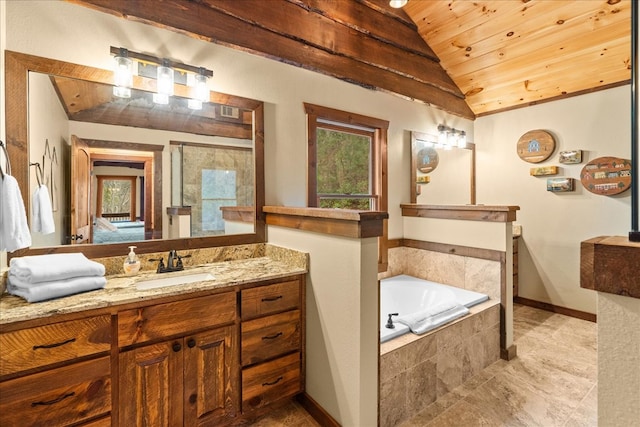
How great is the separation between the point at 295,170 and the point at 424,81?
6.36ft

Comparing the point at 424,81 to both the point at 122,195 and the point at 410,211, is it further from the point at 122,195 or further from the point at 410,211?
the point at 122,195

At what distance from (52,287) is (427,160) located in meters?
3.52

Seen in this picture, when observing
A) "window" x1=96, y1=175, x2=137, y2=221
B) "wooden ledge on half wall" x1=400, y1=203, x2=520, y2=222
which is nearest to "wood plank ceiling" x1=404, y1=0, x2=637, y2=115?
"wooden ledge on half wall" x1=400, y1=203, x2=520, y2=222

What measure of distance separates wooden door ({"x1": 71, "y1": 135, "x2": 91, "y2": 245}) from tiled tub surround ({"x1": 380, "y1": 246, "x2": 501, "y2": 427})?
190 cm

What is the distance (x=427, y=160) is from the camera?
370 centimetres

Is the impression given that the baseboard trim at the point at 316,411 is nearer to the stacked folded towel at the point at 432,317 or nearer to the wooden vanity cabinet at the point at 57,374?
the stacked folded towel at the point at 432,317

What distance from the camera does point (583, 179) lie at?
10.8ft

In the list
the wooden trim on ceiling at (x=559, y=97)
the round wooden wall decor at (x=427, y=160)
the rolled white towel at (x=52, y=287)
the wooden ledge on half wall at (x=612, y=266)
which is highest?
the wooden trim on ceiling at (x=559, y=97)

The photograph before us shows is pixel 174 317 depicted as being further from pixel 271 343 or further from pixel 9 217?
pixel 9 217

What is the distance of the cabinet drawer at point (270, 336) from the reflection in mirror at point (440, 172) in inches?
85.9

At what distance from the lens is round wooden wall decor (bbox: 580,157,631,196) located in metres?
3.05

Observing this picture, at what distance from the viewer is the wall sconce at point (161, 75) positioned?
1838mm

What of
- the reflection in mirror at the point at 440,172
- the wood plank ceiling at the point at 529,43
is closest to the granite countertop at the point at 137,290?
the reflection in mirror at the point at 440,172

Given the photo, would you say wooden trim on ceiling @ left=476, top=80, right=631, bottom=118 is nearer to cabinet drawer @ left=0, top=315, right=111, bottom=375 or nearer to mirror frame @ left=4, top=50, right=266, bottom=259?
mirror frame @ left=4, top=50, right=266, bottom=259
